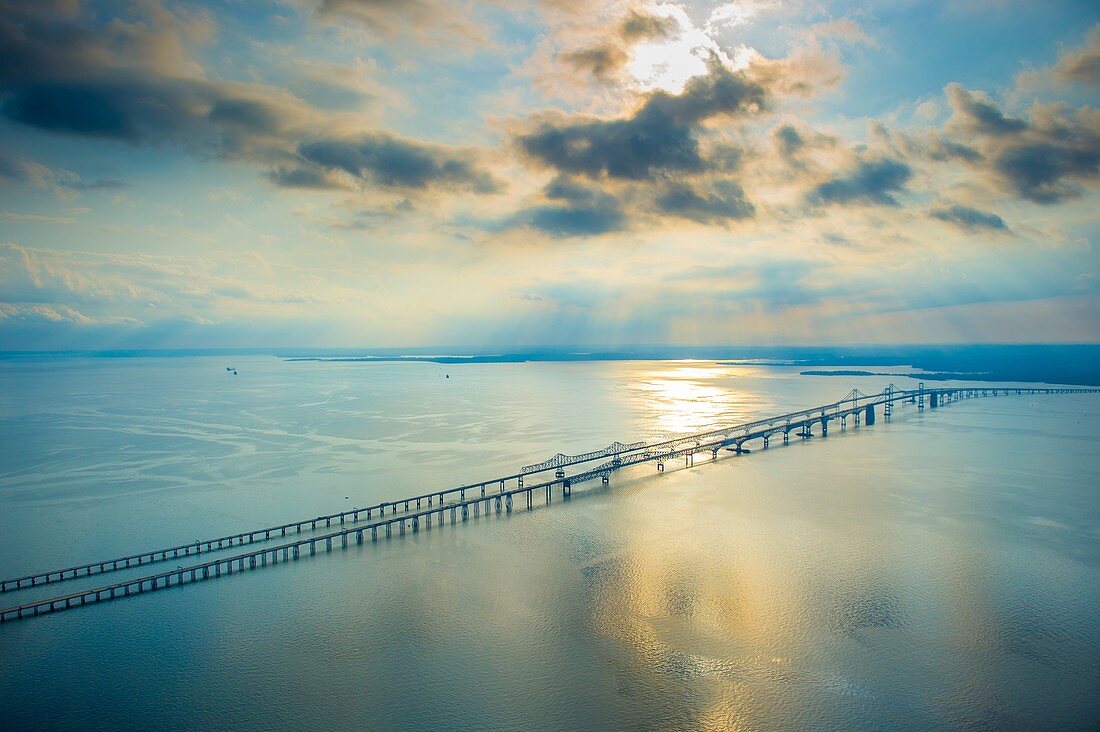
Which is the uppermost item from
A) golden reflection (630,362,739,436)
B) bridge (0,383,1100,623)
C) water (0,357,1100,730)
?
golden reflection (630,362,739,436)

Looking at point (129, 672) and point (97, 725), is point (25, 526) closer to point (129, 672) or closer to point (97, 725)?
point (129, 672)

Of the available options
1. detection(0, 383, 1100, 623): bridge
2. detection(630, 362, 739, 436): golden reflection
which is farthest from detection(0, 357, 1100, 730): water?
detection(630, 362, 739, 436): golden reflection

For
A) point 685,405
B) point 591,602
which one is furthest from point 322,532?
point 685,405

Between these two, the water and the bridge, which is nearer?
the water

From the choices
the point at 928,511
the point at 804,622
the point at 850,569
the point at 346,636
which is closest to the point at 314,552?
the point at 346,636

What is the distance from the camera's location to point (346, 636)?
72.0 feet

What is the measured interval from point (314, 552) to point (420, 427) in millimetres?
41406

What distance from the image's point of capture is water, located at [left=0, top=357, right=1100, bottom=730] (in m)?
18.0

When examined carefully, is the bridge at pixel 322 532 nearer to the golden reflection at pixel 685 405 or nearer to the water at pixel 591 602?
the water at pixel 591 602

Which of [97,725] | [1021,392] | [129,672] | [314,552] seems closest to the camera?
[97,725]

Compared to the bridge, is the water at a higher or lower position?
lower

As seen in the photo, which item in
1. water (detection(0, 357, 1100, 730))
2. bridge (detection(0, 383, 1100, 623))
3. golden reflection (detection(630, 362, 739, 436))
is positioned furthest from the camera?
golden reflection (detection(630, 362, 739, 436))

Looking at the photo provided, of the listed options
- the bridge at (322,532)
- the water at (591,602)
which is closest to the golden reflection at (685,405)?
the bridge at (322,532)

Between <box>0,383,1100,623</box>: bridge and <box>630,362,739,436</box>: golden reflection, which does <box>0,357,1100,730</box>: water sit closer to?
<box>0,383,1100,623</box>: bridge
